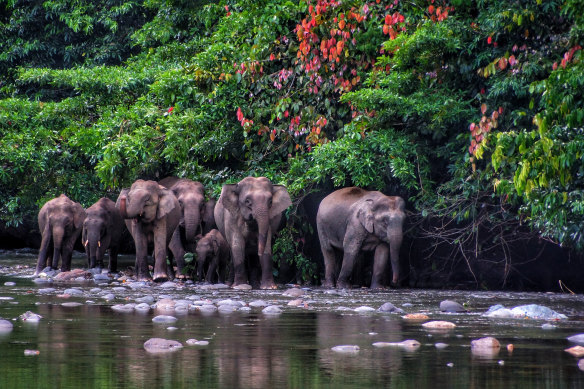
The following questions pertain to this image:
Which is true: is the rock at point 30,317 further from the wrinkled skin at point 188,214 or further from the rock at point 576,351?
the wrinkled skin at point 188,214

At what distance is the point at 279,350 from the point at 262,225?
27.6ft

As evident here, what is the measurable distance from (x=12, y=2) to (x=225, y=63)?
488 inches

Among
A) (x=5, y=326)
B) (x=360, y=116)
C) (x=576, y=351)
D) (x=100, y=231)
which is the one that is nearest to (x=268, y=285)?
(x=360, y=116)

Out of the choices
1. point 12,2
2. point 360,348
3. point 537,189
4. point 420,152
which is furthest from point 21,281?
point 12,2

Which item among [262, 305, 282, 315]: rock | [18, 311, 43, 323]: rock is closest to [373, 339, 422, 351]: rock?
[262, 305, 282, 315]: rock

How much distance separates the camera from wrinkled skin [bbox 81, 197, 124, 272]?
1827 cm

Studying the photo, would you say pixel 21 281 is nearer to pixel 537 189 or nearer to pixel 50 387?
pixel 537 189

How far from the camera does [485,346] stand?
6.41 meters

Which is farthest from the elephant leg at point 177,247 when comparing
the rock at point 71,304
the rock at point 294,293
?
the rock at point 71,304

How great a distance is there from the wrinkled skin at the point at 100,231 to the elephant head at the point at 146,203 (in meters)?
2.19

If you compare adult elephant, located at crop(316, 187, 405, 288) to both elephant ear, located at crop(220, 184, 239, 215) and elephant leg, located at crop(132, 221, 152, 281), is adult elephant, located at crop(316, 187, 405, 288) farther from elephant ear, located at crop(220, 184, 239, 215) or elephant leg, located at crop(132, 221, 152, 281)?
elephant leg, located at crop(132, 221, 152, 281)

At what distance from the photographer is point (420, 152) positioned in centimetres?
1492

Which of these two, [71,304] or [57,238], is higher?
[57,238]

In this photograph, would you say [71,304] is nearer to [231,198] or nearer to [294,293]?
[294,293]
